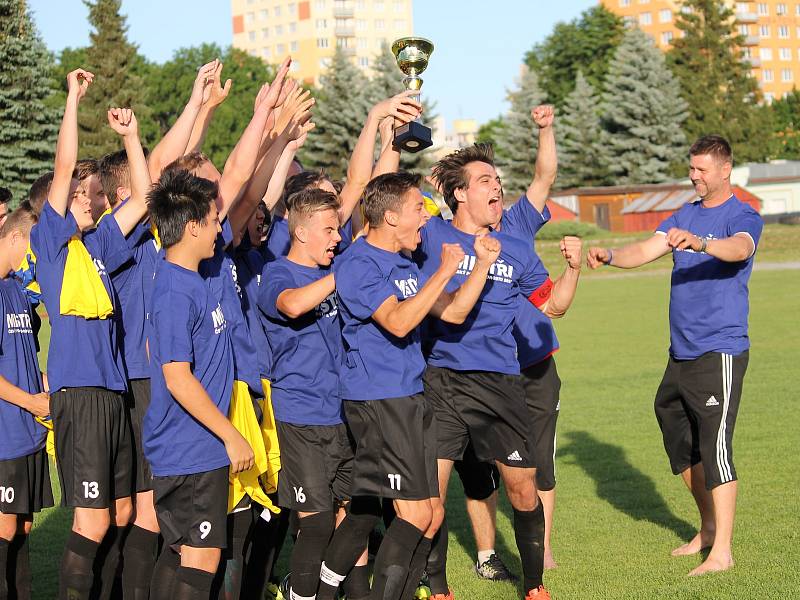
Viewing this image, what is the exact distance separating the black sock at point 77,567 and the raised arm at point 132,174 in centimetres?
163

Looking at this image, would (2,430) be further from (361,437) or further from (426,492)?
(426,492)

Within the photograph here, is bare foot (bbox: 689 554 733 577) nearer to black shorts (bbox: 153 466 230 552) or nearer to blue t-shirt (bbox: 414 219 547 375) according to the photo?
blue t-shirt (bbox: 414 219 547 375)

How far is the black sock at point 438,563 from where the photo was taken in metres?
6.16

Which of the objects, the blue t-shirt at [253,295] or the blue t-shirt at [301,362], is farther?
the blue t-shirt at [253,295]

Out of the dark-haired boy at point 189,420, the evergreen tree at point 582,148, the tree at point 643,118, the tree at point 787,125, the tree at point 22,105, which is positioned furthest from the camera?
the tree at point 787,125

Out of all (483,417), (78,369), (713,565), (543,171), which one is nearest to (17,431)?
(78,369)

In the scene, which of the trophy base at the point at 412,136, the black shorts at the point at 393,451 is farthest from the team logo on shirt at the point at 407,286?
the trophy base at the point at 412,136

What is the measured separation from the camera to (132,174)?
18.3 feet

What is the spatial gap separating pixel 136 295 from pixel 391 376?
1509 millimetres

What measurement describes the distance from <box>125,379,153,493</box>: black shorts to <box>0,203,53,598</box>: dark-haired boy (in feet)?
1.44

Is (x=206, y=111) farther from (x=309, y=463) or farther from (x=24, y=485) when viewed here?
(x=24, y=485)

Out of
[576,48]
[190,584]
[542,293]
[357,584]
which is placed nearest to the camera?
[190,584]

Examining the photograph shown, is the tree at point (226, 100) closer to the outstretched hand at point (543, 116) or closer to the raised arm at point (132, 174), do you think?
the outstretched hand at point (543, 116)

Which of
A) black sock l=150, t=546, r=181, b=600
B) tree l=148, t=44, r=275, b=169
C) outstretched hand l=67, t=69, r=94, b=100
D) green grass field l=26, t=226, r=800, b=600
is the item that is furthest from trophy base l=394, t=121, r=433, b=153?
tree l=148, t=44, r=275, b=169
